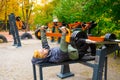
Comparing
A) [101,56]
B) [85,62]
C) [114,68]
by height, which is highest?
[101,56]

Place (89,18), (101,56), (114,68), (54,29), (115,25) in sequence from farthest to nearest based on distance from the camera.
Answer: (54,29) < (89,18) < (115,25) < (114,68) < (101,56)

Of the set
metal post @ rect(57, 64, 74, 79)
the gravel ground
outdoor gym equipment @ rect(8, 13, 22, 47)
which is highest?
outdoor gym equipment @ rect(8, 13, 22, 47)

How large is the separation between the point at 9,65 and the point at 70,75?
2.63m

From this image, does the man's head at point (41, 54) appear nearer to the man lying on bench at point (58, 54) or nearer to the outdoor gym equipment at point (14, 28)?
the man lying on bench at point (58, 54)

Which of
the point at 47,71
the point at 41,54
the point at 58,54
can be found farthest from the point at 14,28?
the point at 58,54

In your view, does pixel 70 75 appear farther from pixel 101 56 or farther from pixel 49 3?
pixel 49 3

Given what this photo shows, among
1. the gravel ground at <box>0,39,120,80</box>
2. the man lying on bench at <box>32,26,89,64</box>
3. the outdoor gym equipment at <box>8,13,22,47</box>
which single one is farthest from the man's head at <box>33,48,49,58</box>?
the outdoor gym equipment at <box>8,13,22,47</box>

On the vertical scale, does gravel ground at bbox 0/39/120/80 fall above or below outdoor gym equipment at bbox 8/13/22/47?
below

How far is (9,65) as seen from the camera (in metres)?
8.23

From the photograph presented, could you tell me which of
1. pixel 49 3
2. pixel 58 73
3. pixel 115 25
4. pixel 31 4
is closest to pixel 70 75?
pixel 58 73

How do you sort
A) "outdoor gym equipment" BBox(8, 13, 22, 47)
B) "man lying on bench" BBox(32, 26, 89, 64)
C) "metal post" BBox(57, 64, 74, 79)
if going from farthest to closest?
"outdoor gym equipment" BBox(8, 13, 22, 47)
"metal post" BBox(57, 64, 74, 79)
"man lying on bench" BBox(32, 26, 89, 64)

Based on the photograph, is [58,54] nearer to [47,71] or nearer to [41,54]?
[41,54]

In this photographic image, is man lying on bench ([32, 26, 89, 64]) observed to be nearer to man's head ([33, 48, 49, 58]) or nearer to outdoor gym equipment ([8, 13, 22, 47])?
man's head ([33, 48, 49, 58])

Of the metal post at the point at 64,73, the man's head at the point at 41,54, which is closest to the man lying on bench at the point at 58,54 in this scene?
the man's head at the point at 41,54
